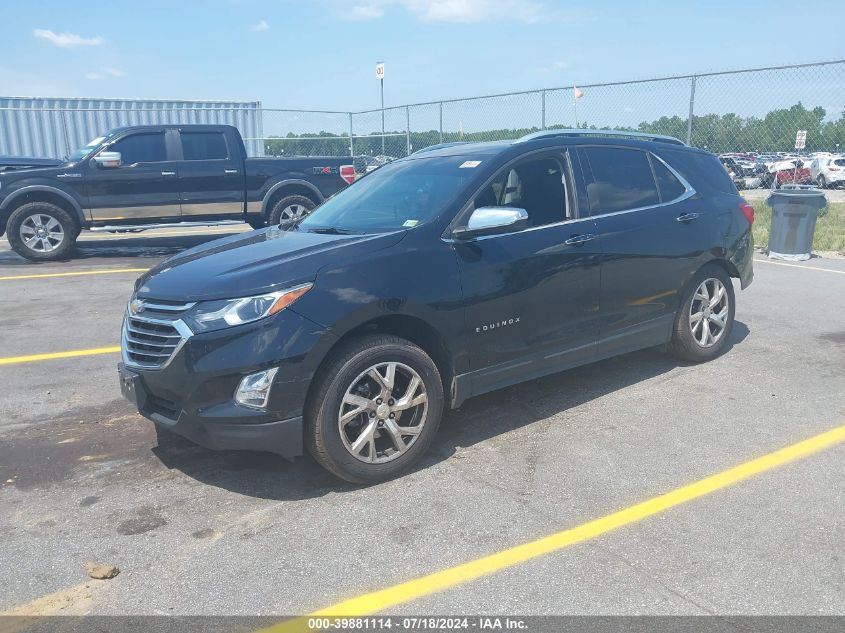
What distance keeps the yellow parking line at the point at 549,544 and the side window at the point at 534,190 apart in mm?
1857

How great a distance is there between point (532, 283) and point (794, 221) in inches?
329

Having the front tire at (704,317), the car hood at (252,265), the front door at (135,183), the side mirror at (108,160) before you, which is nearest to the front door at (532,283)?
the car hood at (252,265)

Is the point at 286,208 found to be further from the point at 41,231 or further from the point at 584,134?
the point at 584,134

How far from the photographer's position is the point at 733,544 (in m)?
3.25

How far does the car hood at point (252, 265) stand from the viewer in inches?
143

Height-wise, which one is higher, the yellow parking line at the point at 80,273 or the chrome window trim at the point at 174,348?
the chrome window trim at the point at 174,348

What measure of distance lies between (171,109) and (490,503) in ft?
74.6

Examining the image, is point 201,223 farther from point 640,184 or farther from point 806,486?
point 806,486

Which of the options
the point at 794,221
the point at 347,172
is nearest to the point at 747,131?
the point at 794,221

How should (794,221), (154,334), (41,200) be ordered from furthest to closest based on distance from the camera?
1. (41,200)
2. (794,221)
3. (154,334)

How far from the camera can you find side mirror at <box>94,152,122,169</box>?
36.8ft

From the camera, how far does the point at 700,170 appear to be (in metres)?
5.86

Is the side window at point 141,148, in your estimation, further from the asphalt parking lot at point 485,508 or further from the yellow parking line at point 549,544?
the yellow parking line at point 549,544

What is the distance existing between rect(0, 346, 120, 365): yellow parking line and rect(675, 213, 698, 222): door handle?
15.9ft
